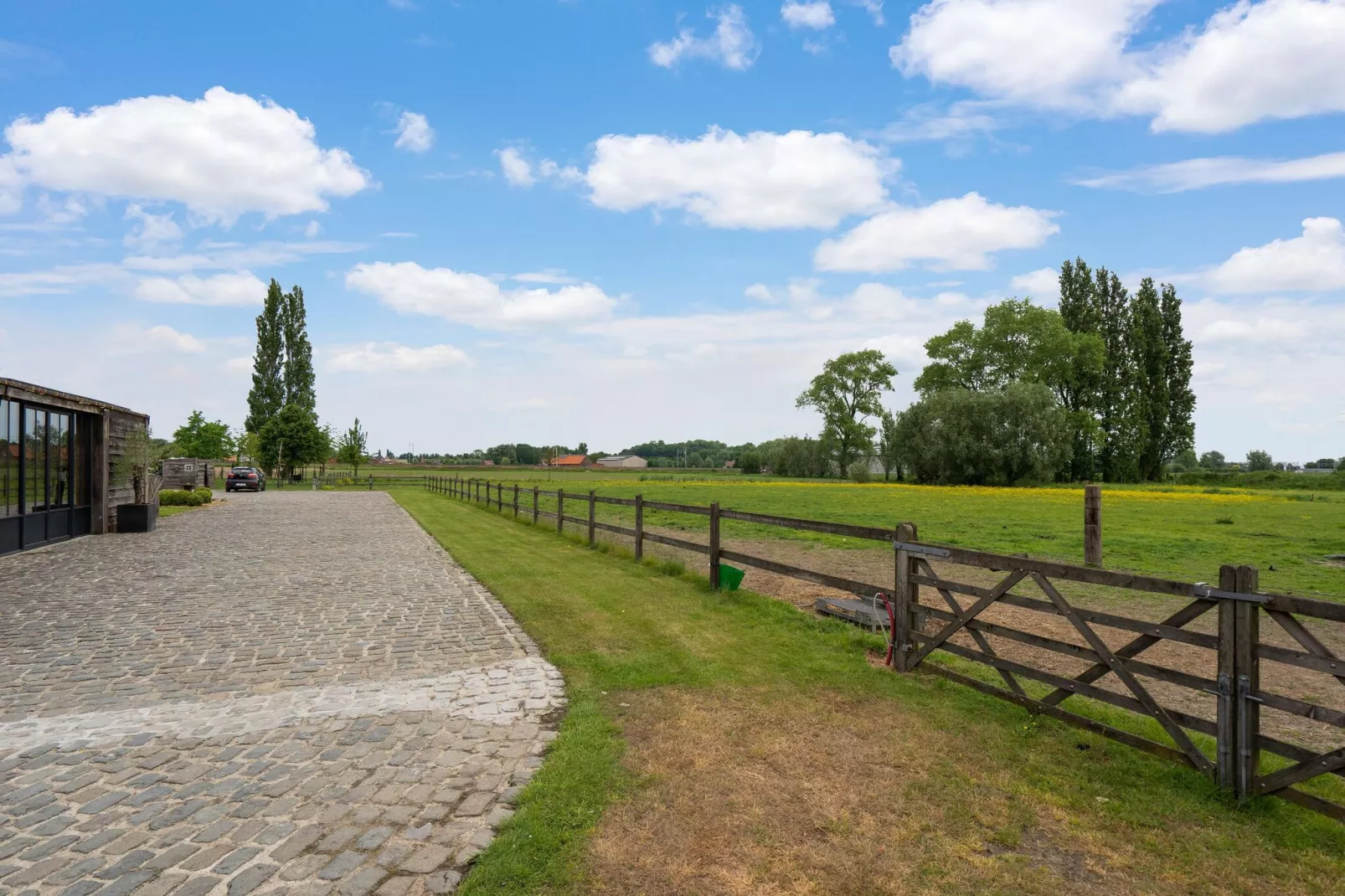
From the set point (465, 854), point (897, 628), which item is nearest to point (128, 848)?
point (465, 854)

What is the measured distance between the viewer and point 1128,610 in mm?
9500

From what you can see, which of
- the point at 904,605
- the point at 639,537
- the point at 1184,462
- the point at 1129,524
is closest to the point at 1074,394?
the point at 1184,462

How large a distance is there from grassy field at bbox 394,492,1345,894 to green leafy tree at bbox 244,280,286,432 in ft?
222

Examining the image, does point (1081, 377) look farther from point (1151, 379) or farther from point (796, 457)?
point (796, 457)

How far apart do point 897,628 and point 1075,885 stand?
3.19 meters

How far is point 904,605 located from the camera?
622 centimetres

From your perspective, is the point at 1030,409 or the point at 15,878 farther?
the point at 1030,409

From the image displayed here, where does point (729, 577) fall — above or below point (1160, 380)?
below

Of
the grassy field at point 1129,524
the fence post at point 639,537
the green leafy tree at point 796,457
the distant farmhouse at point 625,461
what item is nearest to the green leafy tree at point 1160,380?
the grassy field at point 1129,524

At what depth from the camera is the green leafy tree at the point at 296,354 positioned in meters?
64.8

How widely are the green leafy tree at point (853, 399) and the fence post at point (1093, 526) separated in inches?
2389

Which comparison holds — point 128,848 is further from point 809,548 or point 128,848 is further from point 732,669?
point 809,548

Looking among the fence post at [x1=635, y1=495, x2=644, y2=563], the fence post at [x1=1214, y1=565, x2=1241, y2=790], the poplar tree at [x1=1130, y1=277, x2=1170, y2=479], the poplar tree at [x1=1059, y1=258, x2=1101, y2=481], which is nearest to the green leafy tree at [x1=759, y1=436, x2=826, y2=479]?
the poplar tree at [x1=1059, y1=258, x2=1101, y2=481]

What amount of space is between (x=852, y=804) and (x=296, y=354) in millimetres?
71479
